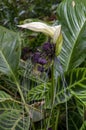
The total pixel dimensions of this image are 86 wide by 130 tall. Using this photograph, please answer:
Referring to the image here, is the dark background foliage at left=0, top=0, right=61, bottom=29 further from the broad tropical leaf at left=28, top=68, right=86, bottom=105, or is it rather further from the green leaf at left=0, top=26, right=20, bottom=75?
the broad tropical leaf at left=28, top=68, right=86, bottom=105

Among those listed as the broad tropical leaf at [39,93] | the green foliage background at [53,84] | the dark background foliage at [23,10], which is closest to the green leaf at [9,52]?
the green foliage background at [53,84]

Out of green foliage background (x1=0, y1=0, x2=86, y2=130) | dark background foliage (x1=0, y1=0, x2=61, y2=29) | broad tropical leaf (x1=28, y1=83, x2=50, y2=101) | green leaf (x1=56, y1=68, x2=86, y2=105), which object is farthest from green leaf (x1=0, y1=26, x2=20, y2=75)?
dark background foliage (x1=0, y1=0, x2=61, y2=29)

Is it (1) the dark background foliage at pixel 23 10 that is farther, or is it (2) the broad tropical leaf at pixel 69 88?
(1) the dark background foliage at pixel 23 10

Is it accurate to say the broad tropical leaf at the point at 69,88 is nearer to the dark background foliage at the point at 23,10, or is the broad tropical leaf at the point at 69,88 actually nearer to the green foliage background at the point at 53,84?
the green foliage background at the point at 53,84

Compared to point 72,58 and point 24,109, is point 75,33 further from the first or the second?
point 24,109

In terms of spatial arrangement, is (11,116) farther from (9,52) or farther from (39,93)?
(9,52)

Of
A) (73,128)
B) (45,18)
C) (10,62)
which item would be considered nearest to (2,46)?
(10,62)

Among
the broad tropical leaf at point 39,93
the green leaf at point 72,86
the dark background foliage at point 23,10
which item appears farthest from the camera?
the dark background foliage at point 23,10

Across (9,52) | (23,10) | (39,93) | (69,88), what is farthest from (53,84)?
(23,10)
